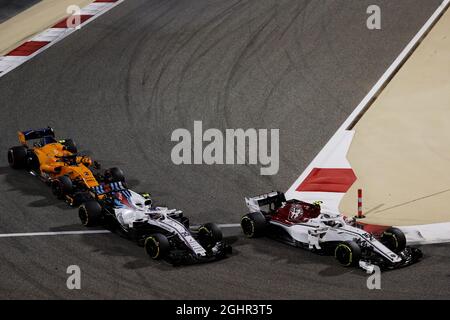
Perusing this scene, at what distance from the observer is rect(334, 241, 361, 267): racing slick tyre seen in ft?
59.9

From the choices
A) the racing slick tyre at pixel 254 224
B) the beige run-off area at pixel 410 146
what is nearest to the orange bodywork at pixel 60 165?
the racing slick tyre at pixel 254 224

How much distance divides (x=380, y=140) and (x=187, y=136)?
4.94 meters

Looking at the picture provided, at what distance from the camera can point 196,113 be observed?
26.6 m

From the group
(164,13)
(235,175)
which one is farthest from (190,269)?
(164,13)

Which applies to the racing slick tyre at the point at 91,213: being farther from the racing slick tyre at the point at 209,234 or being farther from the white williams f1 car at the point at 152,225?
the racing slick tyre at the point at 209,234

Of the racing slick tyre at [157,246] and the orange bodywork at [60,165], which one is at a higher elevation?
the orange bodywork at [60,165]

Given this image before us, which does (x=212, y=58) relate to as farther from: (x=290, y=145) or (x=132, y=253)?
(x=132, y=253)

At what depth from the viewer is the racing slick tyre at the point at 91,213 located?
2039 centimetres

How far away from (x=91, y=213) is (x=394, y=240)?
6228 mm

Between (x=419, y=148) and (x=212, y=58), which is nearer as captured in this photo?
(x=419, y=148)

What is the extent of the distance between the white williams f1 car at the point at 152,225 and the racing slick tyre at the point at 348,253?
85.3 inches

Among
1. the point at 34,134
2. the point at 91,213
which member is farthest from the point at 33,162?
the point at 91,213

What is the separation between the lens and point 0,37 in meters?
32.2

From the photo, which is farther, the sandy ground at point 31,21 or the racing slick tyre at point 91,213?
the sandy ground at point 31,21
